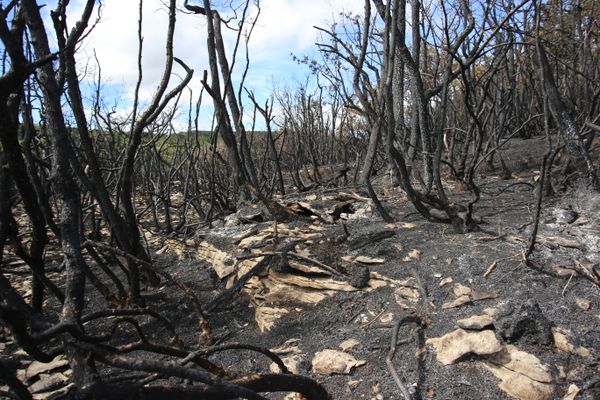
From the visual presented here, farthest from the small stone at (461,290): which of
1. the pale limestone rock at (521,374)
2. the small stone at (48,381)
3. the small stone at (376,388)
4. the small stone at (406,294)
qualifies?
the small stone at (48,381)

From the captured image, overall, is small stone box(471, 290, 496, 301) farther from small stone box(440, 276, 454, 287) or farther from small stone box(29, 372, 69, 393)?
small stone box(29, 372, 69, 393)

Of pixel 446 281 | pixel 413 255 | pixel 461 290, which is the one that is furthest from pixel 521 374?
pixel 413 255

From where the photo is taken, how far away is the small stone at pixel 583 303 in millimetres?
1978

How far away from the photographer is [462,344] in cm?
192

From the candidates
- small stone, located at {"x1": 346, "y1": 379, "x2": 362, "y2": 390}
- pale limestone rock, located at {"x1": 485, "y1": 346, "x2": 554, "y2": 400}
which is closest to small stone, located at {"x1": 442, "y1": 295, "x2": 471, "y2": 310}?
pale limestone rock, located at {"x1": 485, "y1": 346, "x2": 554, "y2": 400}

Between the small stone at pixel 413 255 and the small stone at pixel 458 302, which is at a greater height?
the small stone at pixel 413 255

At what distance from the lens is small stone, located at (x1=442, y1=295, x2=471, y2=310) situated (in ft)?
7.23

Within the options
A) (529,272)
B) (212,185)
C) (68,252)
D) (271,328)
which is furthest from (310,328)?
(212,185)

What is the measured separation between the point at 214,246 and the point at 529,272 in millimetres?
2480

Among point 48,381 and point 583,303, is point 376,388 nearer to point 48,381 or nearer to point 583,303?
point 583,303

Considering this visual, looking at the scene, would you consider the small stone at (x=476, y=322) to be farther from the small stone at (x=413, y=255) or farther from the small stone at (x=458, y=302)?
the small stone at (x=413, y=255)

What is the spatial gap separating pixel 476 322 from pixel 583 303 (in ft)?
1.58

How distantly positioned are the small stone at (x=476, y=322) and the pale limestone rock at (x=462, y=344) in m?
0.03

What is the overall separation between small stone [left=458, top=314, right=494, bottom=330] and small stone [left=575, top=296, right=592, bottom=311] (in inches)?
15.5
